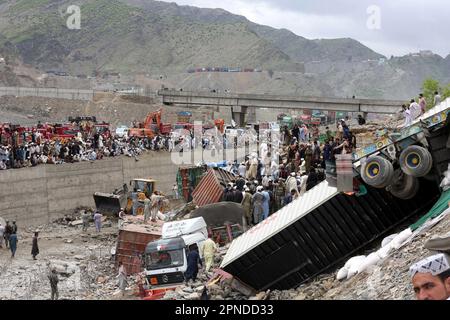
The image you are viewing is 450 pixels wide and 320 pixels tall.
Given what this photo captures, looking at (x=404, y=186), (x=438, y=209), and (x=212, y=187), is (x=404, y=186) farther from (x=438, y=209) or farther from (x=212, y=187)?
(x=212, y=187)

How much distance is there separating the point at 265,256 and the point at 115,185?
22717 mm

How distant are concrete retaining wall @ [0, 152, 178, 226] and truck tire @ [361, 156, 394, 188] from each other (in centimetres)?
2103

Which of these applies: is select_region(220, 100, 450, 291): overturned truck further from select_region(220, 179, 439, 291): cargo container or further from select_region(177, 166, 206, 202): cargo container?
select_region(177, 166, 206, 202): cargo container

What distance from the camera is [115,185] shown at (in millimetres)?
36625

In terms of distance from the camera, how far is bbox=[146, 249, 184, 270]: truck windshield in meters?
16.8

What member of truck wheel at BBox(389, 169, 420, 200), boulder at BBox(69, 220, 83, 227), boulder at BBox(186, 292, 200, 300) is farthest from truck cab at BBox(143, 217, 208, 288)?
boulder at BBox(69, 220, 83, 227)

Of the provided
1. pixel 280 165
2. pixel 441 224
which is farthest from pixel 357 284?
pixel 280 165


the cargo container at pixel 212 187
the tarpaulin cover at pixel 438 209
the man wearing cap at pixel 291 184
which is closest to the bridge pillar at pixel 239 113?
the cargo container at pixel 212 187

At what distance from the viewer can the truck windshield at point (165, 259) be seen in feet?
55.0

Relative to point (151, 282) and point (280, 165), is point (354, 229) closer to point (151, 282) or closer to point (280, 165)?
point (151, 282)

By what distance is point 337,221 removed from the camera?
1498cm

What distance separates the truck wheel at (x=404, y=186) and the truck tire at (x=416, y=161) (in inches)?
13.1

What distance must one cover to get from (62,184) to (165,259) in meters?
18.2

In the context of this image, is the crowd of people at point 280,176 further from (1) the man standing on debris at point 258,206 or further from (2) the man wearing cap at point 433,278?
(2) the man wearing cap at point 433,278
